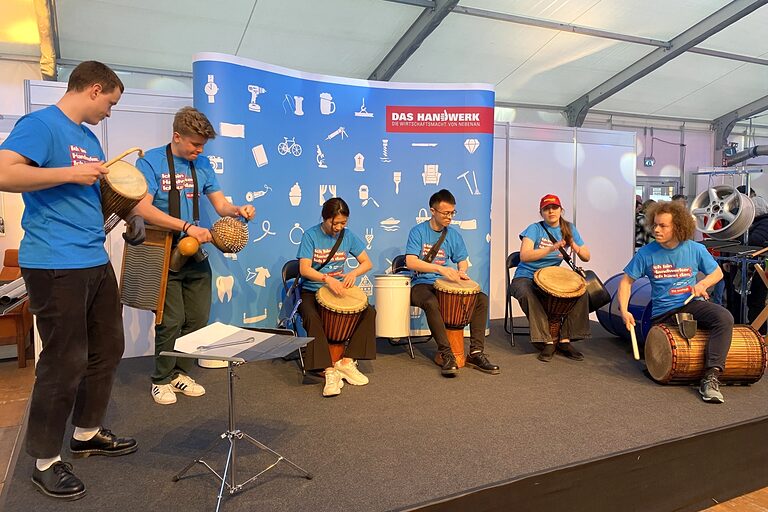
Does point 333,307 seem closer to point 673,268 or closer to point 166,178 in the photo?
point 166,178

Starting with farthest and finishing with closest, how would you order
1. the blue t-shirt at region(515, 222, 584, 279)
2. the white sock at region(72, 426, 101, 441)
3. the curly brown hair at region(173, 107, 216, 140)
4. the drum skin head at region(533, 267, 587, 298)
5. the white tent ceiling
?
1. the white tent ceiling
2. the blue t-shirt at region(515, 222, 584, 279)
3. the drum skin head at region(533, 267, 587, 298)
4. the curly brown hair at region(173, 107, 216, 140)
5. the white sock at region(72, 426, 101, 441)

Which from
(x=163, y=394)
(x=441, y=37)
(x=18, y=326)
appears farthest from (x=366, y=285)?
(x=441, y=37)

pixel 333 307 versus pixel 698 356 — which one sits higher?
pixel 333 307

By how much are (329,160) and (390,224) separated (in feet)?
2.44

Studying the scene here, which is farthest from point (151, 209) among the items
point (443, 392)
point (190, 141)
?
point (443, 392)

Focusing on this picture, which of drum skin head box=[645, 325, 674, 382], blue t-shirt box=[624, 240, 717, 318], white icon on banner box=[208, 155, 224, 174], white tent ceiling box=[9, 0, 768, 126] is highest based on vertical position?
white tent ceiling box=[9, 0, 768, 126]

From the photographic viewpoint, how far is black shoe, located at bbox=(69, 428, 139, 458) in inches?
92.5

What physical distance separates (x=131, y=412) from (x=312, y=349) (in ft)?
3.40

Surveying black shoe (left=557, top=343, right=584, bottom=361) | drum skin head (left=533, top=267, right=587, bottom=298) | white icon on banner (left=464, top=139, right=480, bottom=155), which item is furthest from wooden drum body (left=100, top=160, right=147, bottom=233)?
black shoe (left=557, top=343, right=584, bottom=361)

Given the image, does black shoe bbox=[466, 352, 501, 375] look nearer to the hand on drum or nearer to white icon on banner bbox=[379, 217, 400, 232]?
white icon on banner bbox=[379, 217, 400, 232]

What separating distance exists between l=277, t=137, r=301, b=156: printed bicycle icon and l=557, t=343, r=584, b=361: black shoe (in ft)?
8.26

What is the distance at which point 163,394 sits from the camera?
3.07m

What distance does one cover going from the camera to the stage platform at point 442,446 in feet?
6.73

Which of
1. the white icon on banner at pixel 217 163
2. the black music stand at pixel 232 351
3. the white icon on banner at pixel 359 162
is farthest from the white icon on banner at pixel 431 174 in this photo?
the black music stand at pixel 232 351
